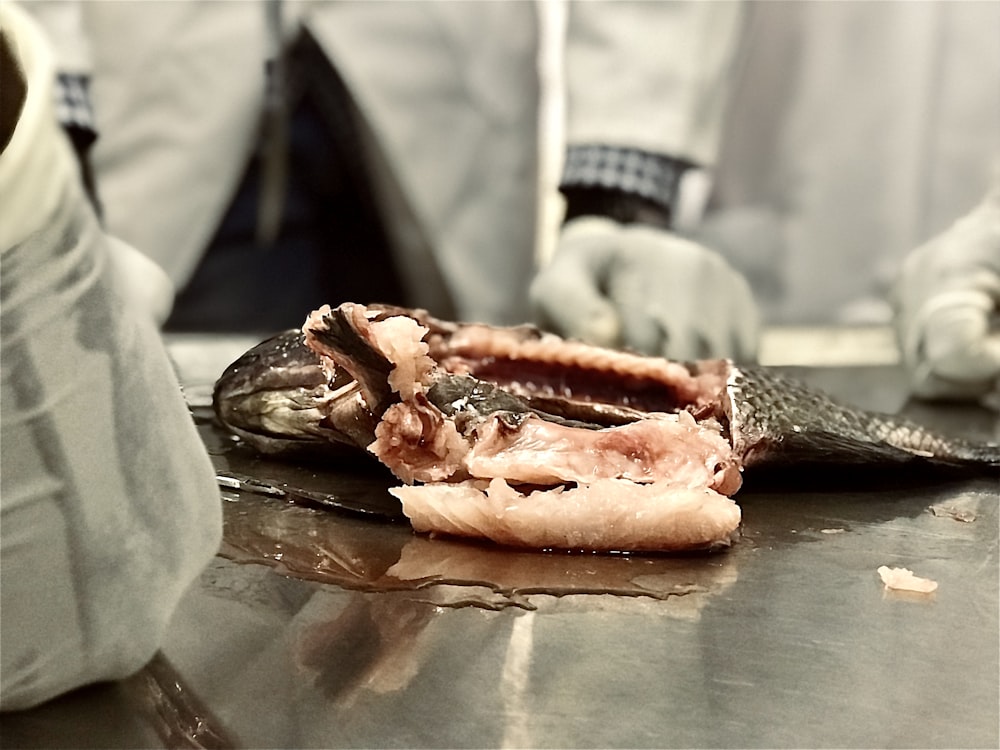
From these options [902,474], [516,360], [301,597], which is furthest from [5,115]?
[902,474]

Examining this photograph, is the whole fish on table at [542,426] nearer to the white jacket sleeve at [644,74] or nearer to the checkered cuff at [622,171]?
the checkered cuff at [622,171]

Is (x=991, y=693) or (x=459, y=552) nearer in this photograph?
(x=991, y=693)

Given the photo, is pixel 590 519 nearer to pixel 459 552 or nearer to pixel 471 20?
pixel 459 552

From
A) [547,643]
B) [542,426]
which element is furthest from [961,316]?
[547,643]

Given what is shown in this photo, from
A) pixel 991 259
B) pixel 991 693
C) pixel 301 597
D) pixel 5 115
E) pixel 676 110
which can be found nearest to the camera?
pixel 5 115

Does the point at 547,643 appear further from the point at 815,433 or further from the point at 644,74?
the point at 644,74

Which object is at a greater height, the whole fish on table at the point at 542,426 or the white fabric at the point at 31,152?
the white fabric at the point at 31,152

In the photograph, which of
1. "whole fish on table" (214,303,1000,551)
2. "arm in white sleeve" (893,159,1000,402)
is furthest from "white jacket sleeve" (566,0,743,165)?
"whole fish on table" (214,303,1000,551)

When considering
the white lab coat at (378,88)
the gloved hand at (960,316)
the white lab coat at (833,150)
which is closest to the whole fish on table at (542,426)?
the gloved hand at (960,316)
